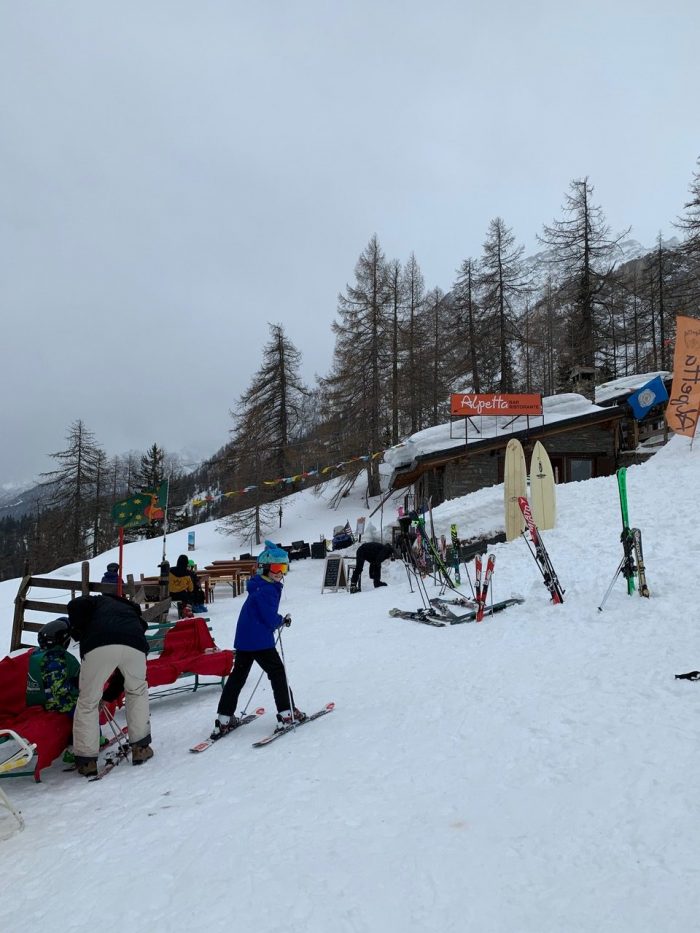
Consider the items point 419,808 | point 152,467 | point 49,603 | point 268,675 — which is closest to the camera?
point 419,808

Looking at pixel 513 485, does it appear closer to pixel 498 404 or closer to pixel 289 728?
pixel 498 404

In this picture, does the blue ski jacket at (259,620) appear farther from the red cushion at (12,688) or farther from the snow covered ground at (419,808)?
the red cushion at (12,688)

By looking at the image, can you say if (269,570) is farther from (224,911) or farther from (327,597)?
(327,597)

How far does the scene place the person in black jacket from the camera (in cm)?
436

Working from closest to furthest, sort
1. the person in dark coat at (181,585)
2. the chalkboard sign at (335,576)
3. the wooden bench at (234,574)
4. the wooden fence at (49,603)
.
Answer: the wooden fence at (49,603) → the person in dark coat at (181,585) → the chalkboard sign at (335,576) → the wooden bench at (234,574)

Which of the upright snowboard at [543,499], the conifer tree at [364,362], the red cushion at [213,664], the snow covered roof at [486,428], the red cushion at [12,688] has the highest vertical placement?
the conifer tree at [364,362]

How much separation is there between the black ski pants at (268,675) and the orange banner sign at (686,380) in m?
15.7

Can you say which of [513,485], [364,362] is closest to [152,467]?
[364,362]

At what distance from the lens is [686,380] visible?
641 inches

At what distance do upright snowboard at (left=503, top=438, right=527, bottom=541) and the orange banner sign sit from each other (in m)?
5.32

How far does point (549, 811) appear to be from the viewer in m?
2.95

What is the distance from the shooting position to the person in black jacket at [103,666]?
4.36 m

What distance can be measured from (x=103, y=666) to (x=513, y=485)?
12440 mm

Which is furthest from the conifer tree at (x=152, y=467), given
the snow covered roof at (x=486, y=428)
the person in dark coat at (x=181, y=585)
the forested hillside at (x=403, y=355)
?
the person in dark coat at (x=181, y=585)
